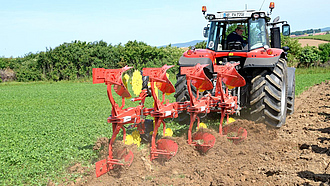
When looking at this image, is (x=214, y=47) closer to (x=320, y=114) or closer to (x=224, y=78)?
(x=224, y=78)

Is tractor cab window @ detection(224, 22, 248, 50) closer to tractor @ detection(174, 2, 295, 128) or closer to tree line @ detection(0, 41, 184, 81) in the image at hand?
tractor @ detection(174, 2, 295, 128)

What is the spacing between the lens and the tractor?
571 cm

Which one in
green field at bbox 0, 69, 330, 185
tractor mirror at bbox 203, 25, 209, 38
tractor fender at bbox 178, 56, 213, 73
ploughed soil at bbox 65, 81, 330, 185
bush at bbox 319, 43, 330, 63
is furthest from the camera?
bush at bbox 319, 43, 330, 63

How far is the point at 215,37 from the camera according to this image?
274 inches

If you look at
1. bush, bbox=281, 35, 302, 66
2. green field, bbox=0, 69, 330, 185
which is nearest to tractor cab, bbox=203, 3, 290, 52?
green field, bbox=0, 69, 330, 185

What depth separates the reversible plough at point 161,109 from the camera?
12.8ft

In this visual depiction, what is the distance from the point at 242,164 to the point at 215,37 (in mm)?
3511

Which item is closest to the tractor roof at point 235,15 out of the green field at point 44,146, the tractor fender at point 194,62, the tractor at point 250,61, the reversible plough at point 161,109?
the tractor at point 250,61

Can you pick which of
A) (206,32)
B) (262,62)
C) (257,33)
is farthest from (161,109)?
(206,32)

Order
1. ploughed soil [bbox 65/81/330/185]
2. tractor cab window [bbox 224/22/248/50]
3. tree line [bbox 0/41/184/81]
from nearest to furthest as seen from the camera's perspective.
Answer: ploughed soil [bbox 65/81/330/185], tractor cab window [bbox 224/22/248/50], tree line [bbox 0/41/184/81]

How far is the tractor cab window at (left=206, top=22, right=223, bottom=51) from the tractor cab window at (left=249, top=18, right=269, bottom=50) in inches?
28.7

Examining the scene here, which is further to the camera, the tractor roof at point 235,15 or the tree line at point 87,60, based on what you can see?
the tree line at point 87,60

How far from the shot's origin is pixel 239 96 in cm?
628

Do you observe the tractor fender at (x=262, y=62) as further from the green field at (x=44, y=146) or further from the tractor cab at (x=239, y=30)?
the green field at (x=44, y=146)
